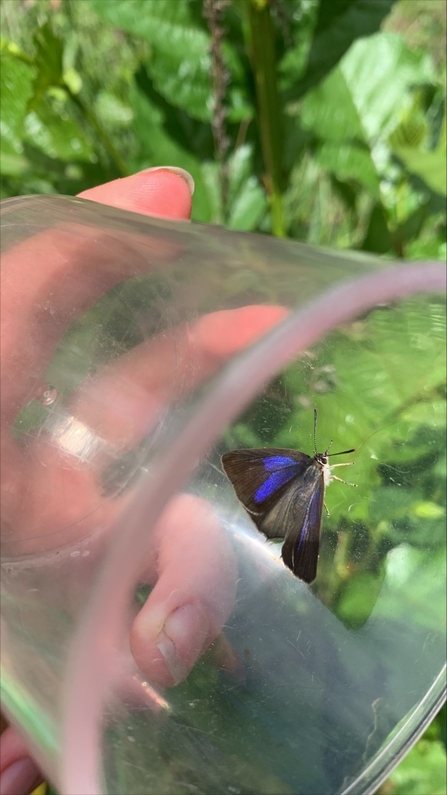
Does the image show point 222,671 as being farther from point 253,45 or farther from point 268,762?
point 253,45

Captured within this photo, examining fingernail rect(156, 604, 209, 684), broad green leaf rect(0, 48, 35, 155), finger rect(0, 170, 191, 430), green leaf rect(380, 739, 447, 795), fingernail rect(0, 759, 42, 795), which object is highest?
broad green leaf rect(0, 48, 35, 155)

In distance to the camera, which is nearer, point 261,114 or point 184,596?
point 184,596

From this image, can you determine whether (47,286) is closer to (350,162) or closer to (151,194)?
(151,194)

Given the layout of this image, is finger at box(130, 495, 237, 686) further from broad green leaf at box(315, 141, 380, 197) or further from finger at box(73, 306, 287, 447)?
broad green leaf at box(315, 141, 380, 197)

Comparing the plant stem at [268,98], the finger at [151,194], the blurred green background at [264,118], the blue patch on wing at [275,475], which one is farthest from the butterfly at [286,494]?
the plant stem at [268,98]

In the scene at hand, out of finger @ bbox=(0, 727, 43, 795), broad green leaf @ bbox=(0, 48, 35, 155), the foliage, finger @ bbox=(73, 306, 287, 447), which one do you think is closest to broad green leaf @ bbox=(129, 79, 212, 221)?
the foliage

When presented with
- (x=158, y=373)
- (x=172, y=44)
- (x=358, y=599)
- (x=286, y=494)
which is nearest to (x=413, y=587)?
(x=358, y=599)
